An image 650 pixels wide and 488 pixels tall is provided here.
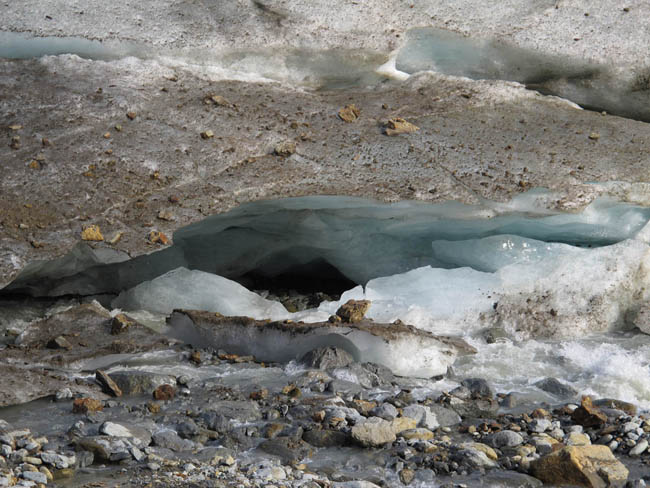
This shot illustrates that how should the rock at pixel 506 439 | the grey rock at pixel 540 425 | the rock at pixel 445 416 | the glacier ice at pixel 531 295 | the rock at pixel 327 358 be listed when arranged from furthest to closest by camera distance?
1. the glacier ice at pixel 531 295
2. the rock at pixel 327 358
3. the rock at pixel 445 416
4. the grey rock at pixel 540 425
5. the rock at pixel 506 439

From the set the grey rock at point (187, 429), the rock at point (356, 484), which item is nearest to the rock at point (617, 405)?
the rock at point (356, 484)

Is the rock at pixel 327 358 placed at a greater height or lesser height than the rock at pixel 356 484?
lesser

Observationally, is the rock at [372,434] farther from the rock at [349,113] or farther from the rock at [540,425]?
the rock at [349,113]

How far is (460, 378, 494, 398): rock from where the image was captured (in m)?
4.92

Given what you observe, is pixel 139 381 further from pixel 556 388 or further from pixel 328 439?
pixel 556 388

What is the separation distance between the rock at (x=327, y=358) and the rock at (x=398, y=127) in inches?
82.8

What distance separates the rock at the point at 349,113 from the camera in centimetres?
679

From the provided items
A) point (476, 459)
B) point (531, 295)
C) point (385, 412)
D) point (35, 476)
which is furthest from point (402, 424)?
point (531, 295)

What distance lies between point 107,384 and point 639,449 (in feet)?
9.27

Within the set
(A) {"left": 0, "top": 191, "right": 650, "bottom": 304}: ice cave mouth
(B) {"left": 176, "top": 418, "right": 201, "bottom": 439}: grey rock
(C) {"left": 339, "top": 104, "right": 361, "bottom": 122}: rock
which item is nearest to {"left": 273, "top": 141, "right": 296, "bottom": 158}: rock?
(A) {"left": 0, "top": 191, "right": 650, "bottom": 304}: ice cave mouth

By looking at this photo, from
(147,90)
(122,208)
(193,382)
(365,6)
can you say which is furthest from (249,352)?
(365,6)

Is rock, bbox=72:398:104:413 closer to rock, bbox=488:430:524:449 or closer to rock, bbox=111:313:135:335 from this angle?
rock, bbox=111:313:135:335

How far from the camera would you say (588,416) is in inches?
172

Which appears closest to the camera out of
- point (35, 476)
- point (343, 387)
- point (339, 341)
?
point (35, 476)
